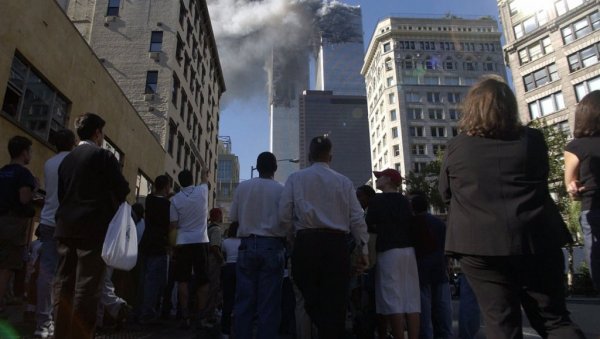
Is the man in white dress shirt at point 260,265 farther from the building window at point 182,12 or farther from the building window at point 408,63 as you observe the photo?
the building window at point 408,63

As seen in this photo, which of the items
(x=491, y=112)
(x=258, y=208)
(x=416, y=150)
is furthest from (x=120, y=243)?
(x=416, y=150)

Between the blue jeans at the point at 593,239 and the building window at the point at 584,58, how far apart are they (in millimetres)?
39712

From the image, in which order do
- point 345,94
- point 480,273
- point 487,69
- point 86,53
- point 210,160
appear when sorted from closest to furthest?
point 480,273, point 86,53, point 210,160, point 487,69, point 345,94

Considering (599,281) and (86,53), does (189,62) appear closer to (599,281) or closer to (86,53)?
(86,53)

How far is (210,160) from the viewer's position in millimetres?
42062

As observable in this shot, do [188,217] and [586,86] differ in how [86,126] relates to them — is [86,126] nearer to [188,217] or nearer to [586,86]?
[188,217]

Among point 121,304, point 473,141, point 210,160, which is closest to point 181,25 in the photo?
point 210,160

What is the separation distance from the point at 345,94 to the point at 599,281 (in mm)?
184804

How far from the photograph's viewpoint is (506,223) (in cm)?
212

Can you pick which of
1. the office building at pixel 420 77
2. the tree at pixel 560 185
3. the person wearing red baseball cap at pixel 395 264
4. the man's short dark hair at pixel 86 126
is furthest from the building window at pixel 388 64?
the man's short dark hair at pixel 86 126

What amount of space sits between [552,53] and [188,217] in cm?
4272

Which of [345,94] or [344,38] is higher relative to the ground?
[344,38]

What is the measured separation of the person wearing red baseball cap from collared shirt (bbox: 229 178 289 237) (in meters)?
1.09

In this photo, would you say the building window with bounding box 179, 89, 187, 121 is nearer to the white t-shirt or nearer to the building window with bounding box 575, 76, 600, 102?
the white t-shirt
